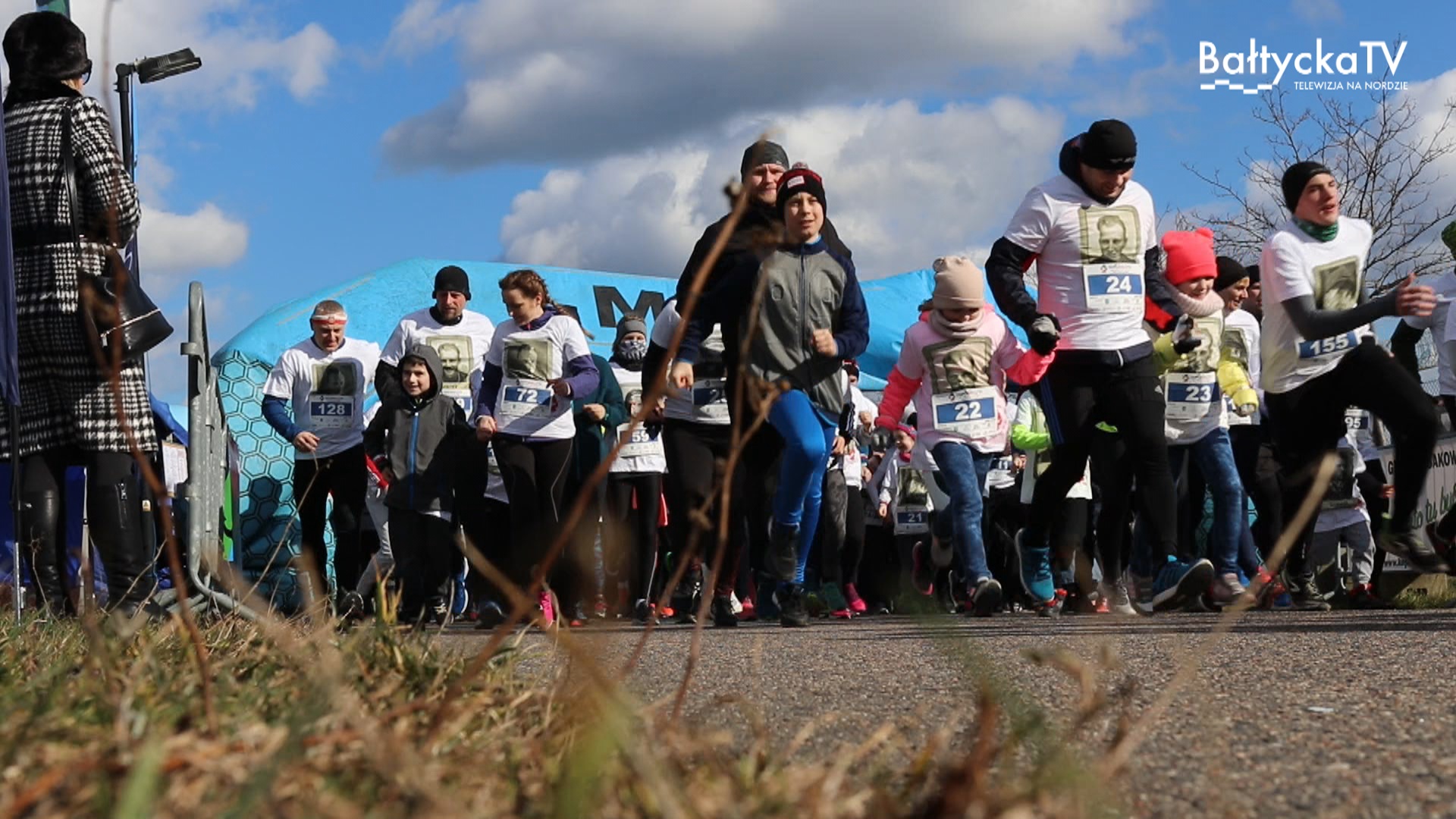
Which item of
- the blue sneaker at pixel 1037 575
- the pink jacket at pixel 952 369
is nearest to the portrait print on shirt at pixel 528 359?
the pink jacket at pixel 952 369

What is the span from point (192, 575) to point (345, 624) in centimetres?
145

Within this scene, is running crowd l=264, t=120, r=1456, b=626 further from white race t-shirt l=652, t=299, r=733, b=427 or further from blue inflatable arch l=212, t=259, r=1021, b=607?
blue inflatable arch l=212, t=259, r=1021, b=607

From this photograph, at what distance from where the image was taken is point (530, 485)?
32.0ft

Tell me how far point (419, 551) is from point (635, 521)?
1610 mm

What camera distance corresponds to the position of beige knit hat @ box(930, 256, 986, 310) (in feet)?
29.9

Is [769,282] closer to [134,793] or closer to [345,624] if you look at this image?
[345,624]

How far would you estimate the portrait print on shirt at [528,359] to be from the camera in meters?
9.79

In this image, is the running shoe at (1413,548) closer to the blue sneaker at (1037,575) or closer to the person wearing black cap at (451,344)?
the blue sneaker at (1037,575)

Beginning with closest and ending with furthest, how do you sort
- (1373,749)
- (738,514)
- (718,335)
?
(1373,749)
(738,514)
(718,335)

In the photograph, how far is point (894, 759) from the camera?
2.67 m

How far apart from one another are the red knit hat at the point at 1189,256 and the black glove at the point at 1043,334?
83.9 inches

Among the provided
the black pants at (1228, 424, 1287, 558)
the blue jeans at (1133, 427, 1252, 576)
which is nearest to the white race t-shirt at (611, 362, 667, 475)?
the blue jeans at (1133, 427, 1252, 576)

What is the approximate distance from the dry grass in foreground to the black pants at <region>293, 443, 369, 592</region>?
7.71 metres

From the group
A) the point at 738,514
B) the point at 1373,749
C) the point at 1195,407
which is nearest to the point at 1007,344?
the point at 1195,407
